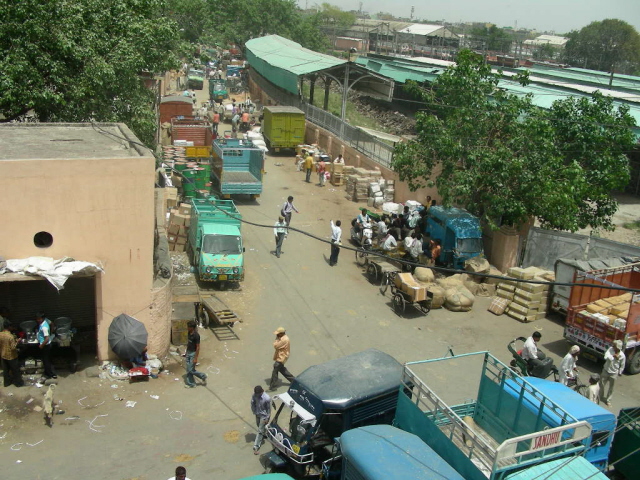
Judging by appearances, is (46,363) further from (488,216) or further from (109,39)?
(488,216)

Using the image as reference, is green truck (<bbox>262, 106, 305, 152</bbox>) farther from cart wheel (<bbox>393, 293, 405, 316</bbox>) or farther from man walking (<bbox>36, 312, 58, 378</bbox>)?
man walking (<bbox>36, 312, 58, 378</bbox>)

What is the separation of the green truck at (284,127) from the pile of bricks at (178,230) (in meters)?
14.0

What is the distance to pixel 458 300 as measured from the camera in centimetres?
1742

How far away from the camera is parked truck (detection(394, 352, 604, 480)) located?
26.2 ft

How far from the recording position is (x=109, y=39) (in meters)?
17.4

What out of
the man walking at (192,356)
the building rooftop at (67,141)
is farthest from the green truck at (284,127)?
the man walking at (192,356)

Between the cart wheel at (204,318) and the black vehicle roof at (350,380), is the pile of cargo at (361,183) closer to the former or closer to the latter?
the cart wheel at (204,318)

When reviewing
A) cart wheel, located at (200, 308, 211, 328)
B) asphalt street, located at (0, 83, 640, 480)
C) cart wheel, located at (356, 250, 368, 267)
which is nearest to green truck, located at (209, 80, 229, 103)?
asphalt street, located at (0, 83, 640, 480)

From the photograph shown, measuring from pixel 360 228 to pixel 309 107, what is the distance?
18.0 meters

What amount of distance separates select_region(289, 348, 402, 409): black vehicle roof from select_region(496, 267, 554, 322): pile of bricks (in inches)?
303

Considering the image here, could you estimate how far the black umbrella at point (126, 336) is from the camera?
12.2m

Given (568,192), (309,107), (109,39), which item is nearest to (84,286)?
(109,39)

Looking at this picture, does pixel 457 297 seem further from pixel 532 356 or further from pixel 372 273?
pixel 532 356

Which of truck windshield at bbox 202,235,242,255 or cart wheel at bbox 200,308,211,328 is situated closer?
cart wheel at bbox 200,308,211,328
